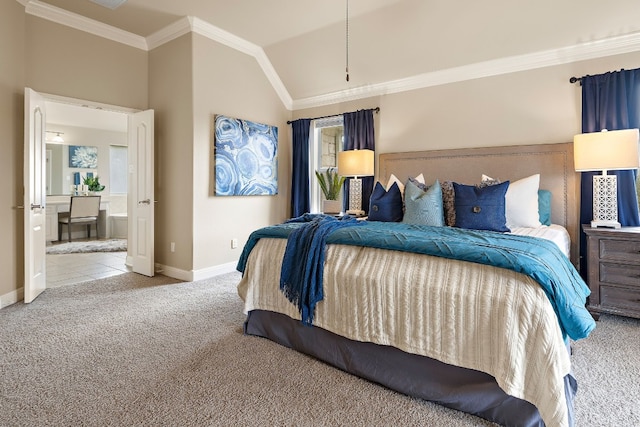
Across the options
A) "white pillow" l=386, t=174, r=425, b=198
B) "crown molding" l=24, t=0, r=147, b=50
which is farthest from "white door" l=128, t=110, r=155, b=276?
"white pillow" l=386, t=174, r=425, b=198

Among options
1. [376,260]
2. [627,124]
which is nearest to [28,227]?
[376,260]

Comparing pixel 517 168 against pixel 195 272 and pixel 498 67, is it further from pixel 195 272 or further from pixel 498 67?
pixel 195 272

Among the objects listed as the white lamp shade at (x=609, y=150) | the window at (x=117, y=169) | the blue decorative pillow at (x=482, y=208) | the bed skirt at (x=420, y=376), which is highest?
the window at (x=117, y=169)

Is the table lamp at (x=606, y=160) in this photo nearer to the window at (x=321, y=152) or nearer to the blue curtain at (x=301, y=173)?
the window at (x=321, y=152)

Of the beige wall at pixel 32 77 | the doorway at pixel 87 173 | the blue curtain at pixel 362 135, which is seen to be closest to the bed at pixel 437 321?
the blue curtain at pixel 362 135

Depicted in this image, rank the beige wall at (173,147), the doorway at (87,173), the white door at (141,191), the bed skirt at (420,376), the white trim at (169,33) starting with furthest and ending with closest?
the doorway at (87,173), the white door at (141,191), the beige wall at (173,147), the white trim at (169,33), the bed skirt at (420,376)

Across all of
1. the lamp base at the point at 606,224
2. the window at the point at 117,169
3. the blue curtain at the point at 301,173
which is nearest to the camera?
the lamp base at the point at 606,224

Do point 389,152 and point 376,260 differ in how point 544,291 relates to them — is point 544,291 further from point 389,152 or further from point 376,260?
point 389,152

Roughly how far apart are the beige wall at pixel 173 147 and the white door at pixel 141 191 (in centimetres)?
18

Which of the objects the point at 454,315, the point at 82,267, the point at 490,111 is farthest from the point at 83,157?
the point at 454,315

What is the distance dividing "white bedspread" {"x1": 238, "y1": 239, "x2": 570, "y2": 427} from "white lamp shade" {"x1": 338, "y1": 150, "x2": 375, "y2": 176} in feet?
7.89

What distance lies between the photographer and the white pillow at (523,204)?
10.7 feet

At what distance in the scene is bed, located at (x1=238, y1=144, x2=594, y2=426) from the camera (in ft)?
5.06

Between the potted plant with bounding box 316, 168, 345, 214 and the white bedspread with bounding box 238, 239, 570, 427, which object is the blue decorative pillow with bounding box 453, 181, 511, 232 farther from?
the potted plant with bounding box 316, 168, 345, 214
